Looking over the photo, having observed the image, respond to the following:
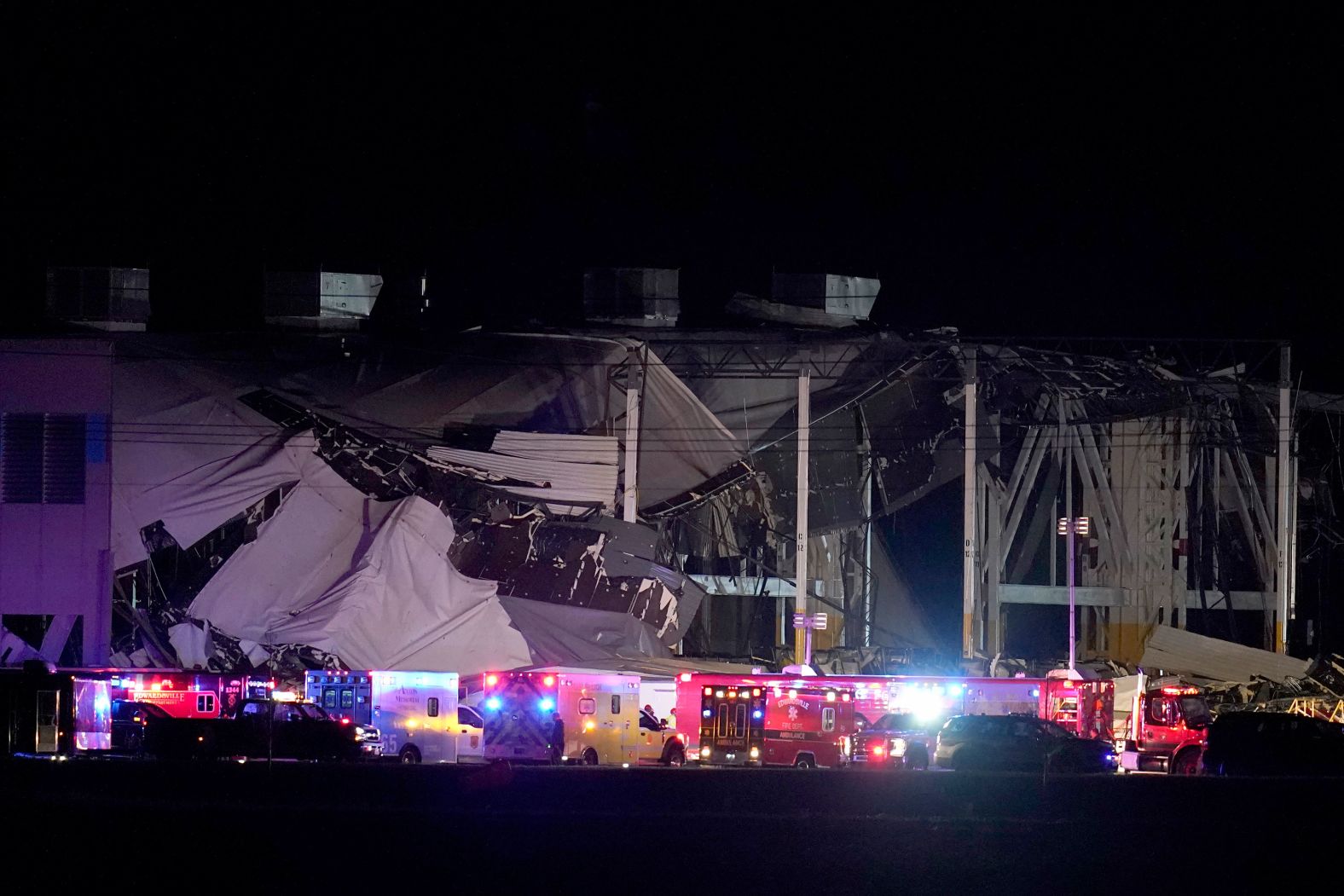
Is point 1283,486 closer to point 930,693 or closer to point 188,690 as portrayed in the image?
point 930,693

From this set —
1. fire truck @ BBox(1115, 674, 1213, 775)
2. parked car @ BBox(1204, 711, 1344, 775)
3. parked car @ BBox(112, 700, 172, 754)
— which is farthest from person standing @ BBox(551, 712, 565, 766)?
parked car @ BBox(1204, 711, 1344, 775)

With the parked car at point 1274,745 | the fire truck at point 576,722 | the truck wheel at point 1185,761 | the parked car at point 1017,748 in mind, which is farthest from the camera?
the fire truck at point 576,722

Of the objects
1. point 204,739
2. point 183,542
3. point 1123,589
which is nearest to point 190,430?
point 183,542

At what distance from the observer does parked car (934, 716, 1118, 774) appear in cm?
3462

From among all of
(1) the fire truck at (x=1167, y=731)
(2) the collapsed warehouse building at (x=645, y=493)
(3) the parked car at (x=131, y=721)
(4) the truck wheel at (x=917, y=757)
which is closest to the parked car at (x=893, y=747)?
(4) the truck wheel at (x=917, y=757)

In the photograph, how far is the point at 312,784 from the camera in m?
24.2

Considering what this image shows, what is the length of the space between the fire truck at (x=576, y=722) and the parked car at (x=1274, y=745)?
1229 cm

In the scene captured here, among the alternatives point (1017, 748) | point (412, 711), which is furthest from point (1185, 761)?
point (412, 711)

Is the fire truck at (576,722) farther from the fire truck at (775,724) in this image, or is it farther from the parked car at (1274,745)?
the parked car at (1274,745)

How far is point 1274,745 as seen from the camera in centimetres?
3525

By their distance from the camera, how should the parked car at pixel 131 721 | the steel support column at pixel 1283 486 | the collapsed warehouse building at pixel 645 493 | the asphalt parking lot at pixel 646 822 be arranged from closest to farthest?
the asphalt parking lot at pixel 646 822 < the parked car at pixel 131 721 < the collapsed warehouse building at pixel 645 493 < the steel support column at pixel 1283 486

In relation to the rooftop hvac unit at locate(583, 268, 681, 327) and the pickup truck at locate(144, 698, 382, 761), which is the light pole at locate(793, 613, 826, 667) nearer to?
the rooftop hvac unit at locate(583, 268, 681, 327)

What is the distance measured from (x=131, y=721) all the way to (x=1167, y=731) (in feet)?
77.3

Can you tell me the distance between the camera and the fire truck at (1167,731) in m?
38.4
